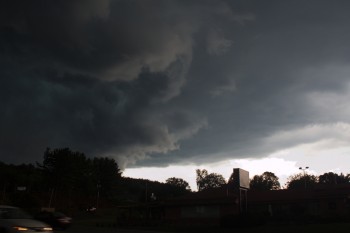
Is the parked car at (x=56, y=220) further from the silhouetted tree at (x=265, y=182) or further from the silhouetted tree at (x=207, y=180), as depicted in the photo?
the silhouetted tree at (x=207, y=180)

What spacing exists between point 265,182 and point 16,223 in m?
117

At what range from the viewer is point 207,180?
453ft

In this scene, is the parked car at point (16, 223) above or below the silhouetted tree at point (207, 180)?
below

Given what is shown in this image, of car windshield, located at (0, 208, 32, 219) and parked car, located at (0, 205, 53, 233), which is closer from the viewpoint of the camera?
parked car, located at (0, 205, 53, 233)

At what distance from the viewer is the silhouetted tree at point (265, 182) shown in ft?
387

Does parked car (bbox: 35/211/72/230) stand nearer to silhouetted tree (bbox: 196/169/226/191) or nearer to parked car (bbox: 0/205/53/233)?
parked car (bbox: 0/205/53/233)

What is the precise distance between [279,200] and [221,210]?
8.90 m

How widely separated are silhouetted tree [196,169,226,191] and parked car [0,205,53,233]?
125368 millimetres

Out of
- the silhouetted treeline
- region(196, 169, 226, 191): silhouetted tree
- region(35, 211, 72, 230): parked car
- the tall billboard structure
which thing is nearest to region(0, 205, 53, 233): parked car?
region(35, 211, 72, 230): parked car

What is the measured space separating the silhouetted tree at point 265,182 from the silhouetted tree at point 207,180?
50.5 feet

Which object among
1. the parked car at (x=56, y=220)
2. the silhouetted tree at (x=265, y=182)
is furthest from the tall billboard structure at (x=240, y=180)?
the silhouetted tree at (x=265, y=182)

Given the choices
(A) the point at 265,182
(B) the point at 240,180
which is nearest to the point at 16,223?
(B) the point at 240,180

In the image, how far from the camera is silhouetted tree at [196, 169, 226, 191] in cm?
13625

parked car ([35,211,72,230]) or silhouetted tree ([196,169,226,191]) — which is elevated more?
silhouetted tree ([196,169,226,191])
